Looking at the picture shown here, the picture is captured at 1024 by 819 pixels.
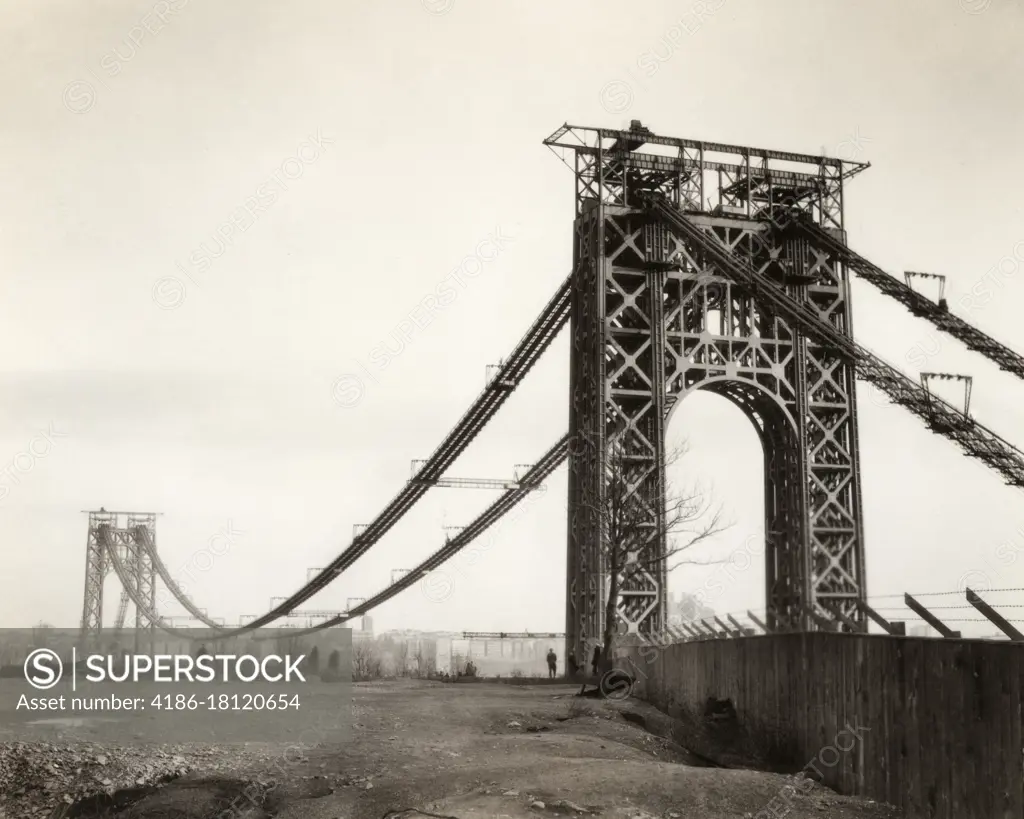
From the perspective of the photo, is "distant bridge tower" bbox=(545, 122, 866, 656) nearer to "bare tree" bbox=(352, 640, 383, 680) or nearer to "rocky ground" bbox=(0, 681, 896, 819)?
"bare tree" bbox=(352, 640, 383, 680)

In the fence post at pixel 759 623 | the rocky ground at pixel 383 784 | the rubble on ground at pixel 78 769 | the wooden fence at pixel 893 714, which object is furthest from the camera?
the fence post at pixel 759 623

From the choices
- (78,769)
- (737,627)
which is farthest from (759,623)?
(78,769)

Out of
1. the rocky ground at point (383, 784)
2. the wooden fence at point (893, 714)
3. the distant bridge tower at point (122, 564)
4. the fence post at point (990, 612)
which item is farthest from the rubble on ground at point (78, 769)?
the distant bridge tower at point (122, 564)

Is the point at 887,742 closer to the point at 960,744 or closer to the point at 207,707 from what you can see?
the point at 960,744

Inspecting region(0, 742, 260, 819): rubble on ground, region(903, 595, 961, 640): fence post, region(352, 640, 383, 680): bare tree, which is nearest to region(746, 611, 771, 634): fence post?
region(903, 595, 961, 640): fence post

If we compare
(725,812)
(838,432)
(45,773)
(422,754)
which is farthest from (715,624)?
(838,432)

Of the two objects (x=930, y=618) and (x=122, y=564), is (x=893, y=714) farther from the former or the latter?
(x=122, y=564)

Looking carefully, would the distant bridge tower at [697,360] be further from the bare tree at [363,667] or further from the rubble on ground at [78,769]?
the rubble on ground at [78,769]
